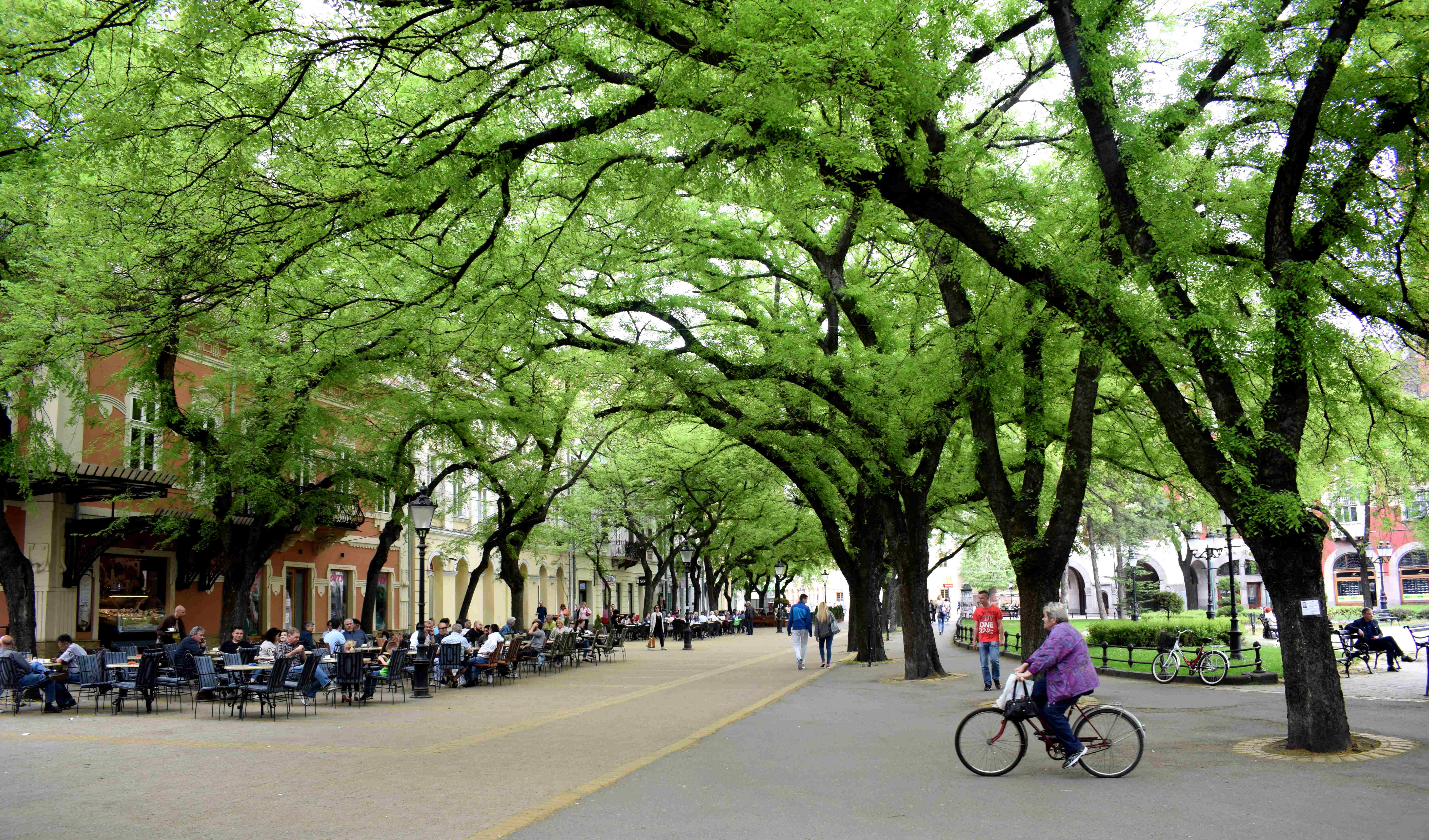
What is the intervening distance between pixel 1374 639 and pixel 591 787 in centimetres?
1935

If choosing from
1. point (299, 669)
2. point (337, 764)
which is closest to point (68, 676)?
point (299, 669)

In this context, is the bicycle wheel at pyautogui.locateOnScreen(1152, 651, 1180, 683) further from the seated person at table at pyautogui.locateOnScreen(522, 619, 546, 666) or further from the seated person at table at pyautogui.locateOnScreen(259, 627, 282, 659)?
the seated person at table at pyautogui.locateOnScreen(259, 627, 282, 659)

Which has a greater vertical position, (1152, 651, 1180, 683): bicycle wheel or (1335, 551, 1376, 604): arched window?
(1152, 651, 1180, 683): bicycle wheel

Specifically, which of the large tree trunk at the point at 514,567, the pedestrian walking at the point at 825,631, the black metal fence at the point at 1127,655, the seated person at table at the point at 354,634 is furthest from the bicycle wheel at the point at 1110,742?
the large tree trunk at the point at 514,567

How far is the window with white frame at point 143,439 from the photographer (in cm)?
2177

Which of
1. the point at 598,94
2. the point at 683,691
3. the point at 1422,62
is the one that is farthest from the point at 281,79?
the point at 683,691

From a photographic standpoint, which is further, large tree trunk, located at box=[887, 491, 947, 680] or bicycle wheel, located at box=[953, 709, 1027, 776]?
large tree trunk, located at box=[887, 491, 947, 680]

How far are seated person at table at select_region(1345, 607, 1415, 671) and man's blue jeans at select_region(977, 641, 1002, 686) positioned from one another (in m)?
8.58

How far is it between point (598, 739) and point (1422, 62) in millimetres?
11065

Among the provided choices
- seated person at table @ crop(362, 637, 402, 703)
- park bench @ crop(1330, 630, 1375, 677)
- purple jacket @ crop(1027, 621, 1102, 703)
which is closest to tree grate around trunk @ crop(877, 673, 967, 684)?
park bench @ crop(1330, 630, 1375, 677)

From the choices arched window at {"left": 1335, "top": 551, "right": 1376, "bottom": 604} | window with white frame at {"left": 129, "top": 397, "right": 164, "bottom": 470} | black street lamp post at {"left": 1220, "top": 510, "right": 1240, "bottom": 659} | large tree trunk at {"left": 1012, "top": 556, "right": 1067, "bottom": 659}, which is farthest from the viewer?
arched window at {"left": 1335, "top": 551, "right": 1376, "bottom": 604}

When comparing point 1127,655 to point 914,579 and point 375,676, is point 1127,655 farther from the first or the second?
point 375,676

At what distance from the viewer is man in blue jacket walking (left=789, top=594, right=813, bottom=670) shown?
26516mm

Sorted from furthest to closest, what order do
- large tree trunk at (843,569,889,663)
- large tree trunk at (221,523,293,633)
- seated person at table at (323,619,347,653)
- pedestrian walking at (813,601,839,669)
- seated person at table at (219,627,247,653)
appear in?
large tree trunk at (843,569,889,663)
pedestrian walking at (813,601,839,669)
large tree trunk at (221,523,293,633)
seated person at table at (323,619,347,653)
seated person at table at (219,627,247,653)
